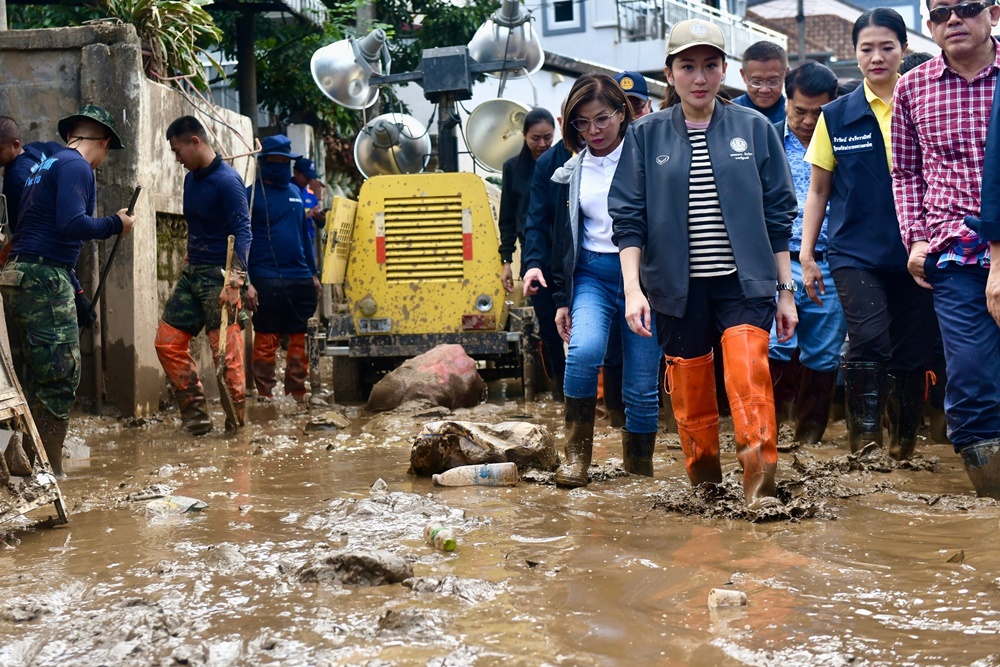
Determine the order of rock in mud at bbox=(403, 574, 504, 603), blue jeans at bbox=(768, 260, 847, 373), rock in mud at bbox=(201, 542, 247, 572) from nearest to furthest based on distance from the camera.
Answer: rock in mud at bbox=(403, 574, 504, 603), rock in mud at bbox=(201, 542, 247, 572), blue jeans at bbox=(768, 260, 847, 373)

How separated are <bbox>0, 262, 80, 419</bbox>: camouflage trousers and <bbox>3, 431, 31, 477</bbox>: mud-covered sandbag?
1443mm

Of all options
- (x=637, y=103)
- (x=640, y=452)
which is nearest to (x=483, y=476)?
(x=640, y=452)

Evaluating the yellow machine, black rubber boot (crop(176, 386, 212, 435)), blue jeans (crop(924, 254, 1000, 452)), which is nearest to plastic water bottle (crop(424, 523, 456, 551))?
blue jeans (crop(924, 254, 1000, 452))

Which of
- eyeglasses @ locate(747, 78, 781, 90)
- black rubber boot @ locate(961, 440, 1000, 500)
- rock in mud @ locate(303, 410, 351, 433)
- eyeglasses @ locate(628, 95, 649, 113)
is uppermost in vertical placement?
eyeglasses @ locate(747, 78, 781, 90)

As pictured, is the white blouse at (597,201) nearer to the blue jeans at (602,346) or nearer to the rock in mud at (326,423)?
the blue jeans at (602,346)

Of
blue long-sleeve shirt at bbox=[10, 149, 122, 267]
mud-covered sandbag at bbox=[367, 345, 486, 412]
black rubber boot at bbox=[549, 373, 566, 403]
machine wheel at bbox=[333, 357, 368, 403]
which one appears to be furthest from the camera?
machine wheel at bbox=[333, 357, 368, 403]

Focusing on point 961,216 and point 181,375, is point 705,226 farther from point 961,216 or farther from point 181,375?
point 181,375

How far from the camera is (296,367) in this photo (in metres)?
9.63

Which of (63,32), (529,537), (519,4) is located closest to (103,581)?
(529,537)

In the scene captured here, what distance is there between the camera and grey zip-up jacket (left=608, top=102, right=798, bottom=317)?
4445mm

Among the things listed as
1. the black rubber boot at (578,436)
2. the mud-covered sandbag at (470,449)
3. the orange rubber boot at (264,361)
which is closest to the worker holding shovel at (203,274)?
the orange rubber boot at (264,361)

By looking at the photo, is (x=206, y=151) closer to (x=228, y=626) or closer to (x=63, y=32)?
(x=63, y=32)

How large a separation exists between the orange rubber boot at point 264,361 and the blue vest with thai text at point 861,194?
5055 millimetres

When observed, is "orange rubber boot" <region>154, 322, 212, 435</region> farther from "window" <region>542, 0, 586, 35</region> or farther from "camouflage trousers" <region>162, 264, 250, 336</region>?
"window" <region>542, 0, 586, 35</region>
